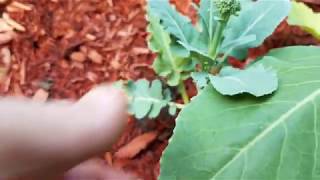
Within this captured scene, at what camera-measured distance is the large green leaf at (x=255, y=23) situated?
130 centimetres

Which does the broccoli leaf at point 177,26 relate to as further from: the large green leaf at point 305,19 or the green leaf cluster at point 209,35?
the large green leaf at point 305,19

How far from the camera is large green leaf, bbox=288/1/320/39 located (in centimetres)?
136

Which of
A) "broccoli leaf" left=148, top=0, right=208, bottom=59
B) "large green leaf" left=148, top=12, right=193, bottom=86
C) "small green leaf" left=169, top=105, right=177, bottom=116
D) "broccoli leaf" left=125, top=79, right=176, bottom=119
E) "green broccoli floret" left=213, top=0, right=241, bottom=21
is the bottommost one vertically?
"small green leaf" left=169, top=105, right=177, bottom=116

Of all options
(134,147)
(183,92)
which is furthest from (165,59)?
(134,147)

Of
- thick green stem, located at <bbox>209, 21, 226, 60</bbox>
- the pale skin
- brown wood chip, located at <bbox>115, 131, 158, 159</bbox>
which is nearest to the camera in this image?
the pale skin

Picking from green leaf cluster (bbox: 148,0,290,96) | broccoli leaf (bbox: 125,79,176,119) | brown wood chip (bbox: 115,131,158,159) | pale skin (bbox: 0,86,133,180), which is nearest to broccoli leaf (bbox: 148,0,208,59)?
green leaf cluster (bbox: 148,0,290,96)

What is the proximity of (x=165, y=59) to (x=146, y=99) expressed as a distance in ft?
0.30

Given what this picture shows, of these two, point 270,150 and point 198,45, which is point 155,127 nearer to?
point 198,45

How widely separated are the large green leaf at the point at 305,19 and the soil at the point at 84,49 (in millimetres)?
89

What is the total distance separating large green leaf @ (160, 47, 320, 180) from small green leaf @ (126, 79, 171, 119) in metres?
0.15

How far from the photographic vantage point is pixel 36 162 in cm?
47

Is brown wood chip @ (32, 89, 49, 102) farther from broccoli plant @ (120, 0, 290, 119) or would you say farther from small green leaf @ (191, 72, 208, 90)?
small green leaf @ (191, 72, 208, 90)

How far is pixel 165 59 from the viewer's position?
1355 mm

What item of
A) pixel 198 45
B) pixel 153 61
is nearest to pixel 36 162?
pixel 198 45
